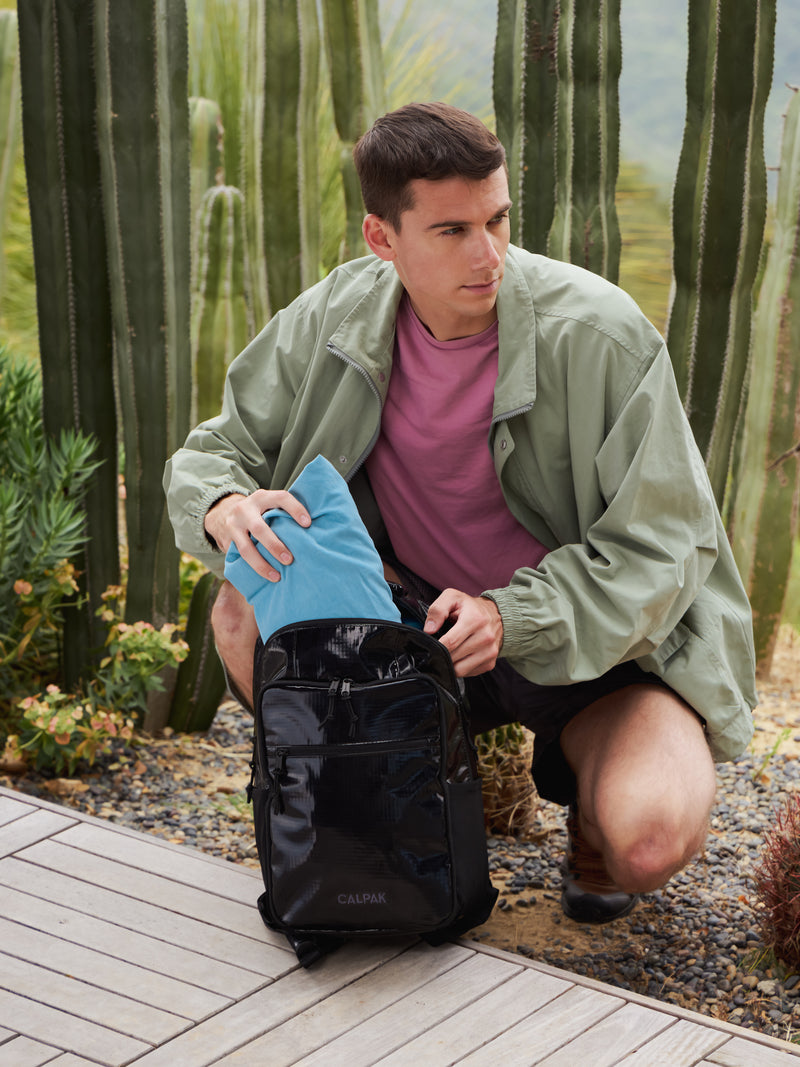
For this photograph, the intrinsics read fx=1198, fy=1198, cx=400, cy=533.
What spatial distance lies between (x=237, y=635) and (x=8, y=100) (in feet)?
7.74

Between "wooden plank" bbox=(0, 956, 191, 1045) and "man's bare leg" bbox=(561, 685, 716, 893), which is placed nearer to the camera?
"wooden plank" bbox=(0, 956, 191, 1045)

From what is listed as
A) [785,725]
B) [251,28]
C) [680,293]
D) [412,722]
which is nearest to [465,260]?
[412,722]

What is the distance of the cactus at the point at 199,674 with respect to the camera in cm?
314

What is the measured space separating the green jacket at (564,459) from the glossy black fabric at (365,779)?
0.63 ft

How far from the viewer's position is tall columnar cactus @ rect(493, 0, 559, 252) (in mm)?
2846

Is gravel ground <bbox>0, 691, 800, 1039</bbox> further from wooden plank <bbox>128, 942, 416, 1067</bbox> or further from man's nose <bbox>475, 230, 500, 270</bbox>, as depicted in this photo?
man's nose <bbox>475, 230, 500, 270</bbox>

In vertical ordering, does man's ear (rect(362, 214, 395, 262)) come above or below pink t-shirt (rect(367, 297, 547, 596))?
above

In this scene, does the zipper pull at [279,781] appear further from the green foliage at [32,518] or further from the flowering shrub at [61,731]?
the green foliage at [32,518]

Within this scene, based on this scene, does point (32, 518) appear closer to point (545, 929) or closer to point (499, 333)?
point (499, 333)

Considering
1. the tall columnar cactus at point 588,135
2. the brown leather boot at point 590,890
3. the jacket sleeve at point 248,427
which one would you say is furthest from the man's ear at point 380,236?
the brown leather boot at point 590,890

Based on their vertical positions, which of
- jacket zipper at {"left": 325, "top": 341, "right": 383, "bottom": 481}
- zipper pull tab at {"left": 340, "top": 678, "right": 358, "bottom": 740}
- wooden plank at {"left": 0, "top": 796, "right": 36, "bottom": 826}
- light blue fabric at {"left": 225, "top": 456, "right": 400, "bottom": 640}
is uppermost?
jacket zipper at {"left": 325, "top": 341, "right": 383, "bottom": 481}

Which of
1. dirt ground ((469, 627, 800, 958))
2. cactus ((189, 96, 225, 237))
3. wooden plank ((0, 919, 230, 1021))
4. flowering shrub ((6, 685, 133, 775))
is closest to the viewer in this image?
wooden plank ((0, 919, 230, 1021))

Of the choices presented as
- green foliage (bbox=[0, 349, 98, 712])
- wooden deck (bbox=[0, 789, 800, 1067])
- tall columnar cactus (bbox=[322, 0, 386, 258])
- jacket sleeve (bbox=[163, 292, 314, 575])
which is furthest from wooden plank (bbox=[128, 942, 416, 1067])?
tall columnar cactus (bbox=[322, 0, 386, 258])

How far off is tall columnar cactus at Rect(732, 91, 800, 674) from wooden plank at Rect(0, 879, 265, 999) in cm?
225
